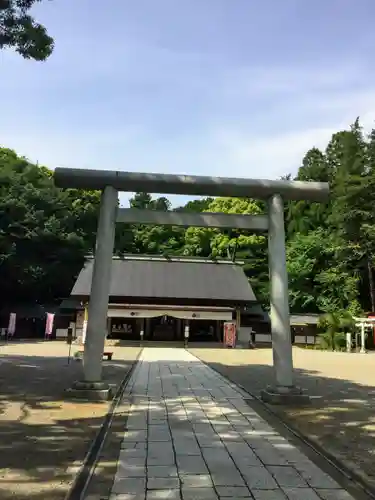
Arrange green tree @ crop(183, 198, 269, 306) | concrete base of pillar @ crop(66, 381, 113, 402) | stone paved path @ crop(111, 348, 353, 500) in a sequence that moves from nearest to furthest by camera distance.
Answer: stone paved path @ crop(111, 348, 353, 500)
concrete base of pillar @ crop(66, 381, 113, 402)
green tree @ crop(183, 198, 269, 306)

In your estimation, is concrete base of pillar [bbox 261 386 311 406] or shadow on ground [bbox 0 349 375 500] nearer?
shadow on ground [bbox 0 349 375 500]

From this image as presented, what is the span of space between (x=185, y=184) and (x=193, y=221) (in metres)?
0.68

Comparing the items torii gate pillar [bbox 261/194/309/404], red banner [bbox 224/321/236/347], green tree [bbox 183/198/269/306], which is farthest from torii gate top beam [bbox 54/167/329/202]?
green tree [bbox 183/198/269/306]

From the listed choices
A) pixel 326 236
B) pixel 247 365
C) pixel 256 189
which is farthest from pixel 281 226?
pixel 326 236

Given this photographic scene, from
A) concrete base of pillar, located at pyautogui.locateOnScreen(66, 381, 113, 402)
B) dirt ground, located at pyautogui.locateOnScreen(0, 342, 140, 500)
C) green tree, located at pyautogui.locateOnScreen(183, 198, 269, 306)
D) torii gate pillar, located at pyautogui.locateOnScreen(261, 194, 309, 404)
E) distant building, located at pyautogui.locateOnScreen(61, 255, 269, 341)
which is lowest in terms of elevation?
dirt ground, located at pyautogui.locateOnScreen(0, 342, 140, 500)

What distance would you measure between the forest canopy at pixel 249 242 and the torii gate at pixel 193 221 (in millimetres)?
22494

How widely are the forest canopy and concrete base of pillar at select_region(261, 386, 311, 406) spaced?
23486 millimetres

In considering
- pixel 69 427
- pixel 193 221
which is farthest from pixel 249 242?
pixel 69 427

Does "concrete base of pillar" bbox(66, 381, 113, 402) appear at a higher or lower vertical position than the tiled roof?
lower

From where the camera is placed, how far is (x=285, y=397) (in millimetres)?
7500

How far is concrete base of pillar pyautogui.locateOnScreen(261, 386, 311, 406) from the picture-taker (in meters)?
7.48

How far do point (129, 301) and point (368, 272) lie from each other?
16.5m

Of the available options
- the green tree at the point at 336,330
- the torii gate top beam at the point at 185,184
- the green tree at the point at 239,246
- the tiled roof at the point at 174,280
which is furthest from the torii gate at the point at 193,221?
the green tree at the point at 239,246

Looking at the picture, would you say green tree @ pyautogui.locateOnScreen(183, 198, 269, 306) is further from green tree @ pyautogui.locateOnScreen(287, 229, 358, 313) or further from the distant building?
the distant building
